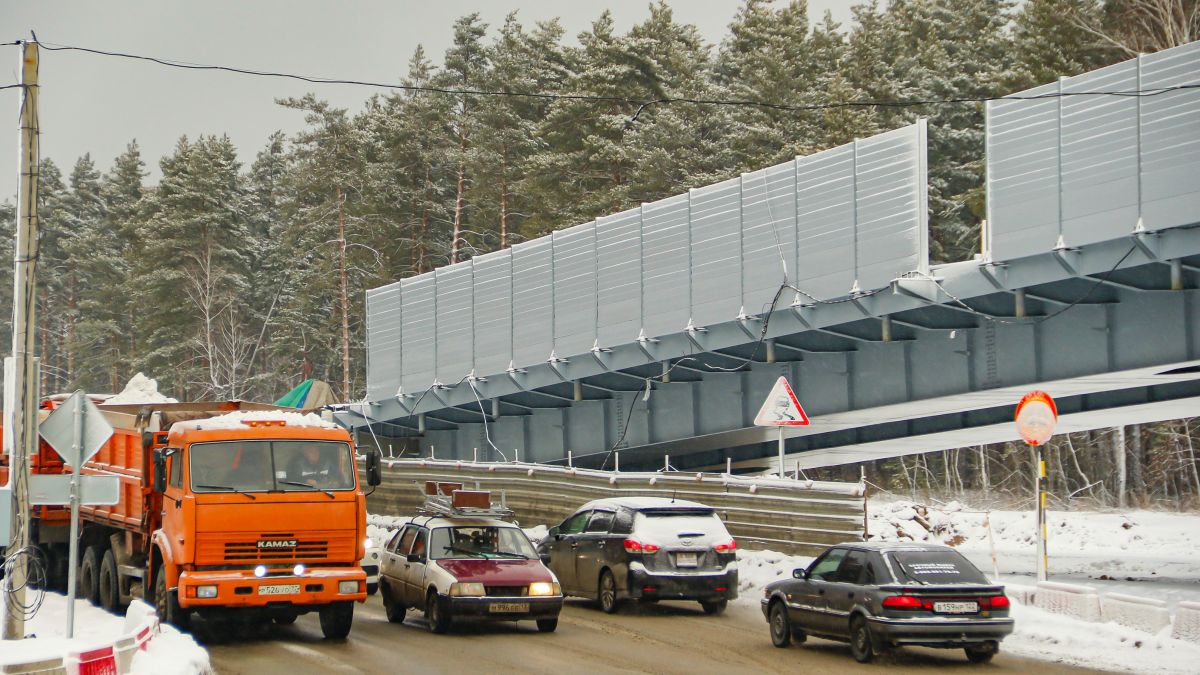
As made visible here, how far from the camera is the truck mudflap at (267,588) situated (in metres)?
15.9

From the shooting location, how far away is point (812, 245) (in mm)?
26953

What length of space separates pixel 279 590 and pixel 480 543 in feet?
10.4

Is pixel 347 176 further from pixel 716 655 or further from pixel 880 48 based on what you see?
pixel 716 655

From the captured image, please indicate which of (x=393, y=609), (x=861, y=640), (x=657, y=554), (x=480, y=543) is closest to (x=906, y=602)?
(x=861, y=640)

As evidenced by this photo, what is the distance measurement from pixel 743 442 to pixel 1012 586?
14078mm

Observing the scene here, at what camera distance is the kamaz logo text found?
16.4m

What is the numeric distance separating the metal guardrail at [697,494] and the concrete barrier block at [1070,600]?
455 centimetres

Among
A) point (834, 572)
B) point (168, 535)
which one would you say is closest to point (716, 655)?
point (834, 572)

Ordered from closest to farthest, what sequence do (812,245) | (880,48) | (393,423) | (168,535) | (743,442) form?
(168,535)
(812,245)
(743,442)
(393,423)
(880,48)

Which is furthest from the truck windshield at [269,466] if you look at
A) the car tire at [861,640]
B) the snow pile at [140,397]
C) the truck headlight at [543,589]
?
the car tire at [861,640]

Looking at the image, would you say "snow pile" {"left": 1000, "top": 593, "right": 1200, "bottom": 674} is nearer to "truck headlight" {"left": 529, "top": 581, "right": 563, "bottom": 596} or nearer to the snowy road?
the snowy road

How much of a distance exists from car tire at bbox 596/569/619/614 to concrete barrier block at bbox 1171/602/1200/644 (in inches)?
308

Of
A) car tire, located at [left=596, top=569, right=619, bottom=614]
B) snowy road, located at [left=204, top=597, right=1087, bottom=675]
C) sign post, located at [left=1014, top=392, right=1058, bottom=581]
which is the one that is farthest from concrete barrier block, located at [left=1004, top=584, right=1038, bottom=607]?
car tire, located at [left=596, top=569, right=619, bottom=614]

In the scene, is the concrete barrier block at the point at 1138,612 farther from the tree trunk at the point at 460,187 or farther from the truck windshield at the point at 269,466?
the tree trunk at the point at 460,187
